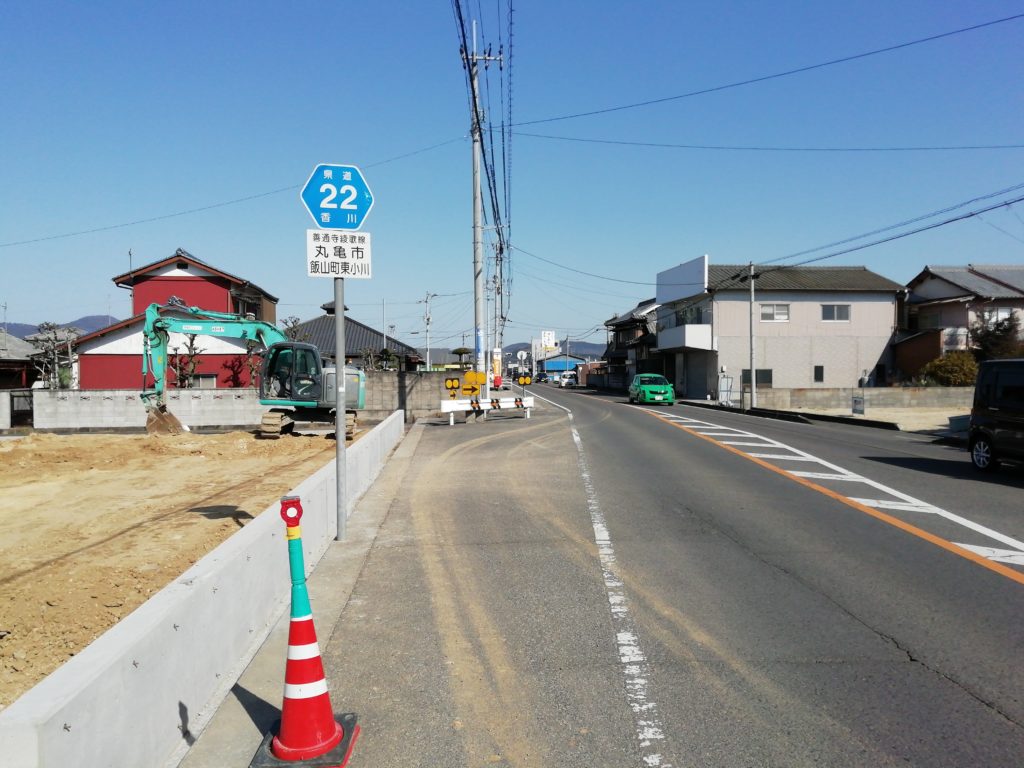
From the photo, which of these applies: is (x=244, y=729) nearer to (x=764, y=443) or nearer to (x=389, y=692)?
(x=389, y=692)

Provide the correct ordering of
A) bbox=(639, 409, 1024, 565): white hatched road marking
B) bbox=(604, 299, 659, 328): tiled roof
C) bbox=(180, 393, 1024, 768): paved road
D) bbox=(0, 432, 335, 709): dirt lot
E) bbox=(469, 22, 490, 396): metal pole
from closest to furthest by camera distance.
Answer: bbox=(180, 393, 1024, 768): paved road → bbox=(0, 432, 335, 709): dirt lot → bbox=(639, 409, 1024, 565): white hatched road marking → bbox=(469, 22, 490, 396): metal pole → bbox=(604, 299, 659, 328): tiled roof

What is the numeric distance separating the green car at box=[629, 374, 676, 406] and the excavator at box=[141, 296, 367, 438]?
67.3ft

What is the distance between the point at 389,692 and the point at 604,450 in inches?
509

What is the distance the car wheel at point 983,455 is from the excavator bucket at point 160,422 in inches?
793

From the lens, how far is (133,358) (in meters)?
33.8

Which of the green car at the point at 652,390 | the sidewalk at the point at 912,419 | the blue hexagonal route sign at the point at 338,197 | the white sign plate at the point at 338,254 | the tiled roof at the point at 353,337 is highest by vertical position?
the tiled roof at the point at 353,337

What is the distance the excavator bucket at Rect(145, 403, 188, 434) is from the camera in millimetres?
21500

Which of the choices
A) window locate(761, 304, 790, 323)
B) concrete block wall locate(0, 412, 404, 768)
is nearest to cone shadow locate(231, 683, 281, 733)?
concrete block wall locate(0, 412, 404, 768)

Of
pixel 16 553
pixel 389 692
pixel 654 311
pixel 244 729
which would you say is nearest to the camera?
pixel 244 729

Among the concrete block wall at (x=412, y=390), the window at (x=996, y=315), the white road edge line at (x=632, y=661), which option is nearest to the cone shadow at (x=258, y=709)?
the white road edge line at (x=632, y=661)

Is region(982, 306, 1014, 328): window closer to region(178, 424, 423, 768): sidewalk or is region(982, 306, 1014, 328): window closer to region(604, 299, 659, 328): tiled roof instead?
region(604, 299, 659, 328): tiled roof

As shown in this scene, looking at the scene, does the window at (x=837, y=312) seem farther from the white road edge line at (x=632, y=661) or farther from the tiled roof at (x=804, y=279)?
the white road edge line at (x=632, y=661)

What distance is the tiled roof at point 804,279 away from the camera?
1778 inches

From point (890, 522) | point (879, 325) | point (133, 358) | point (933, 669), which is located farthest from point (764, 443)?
point (879, 325)
